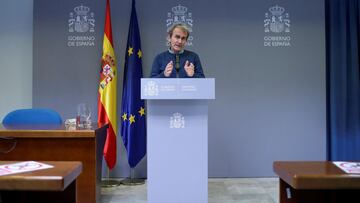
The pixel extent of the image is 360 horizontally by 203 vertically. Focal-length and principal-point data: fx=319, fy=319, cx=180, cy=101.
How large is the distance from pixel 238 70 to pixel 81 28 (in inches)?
77.1

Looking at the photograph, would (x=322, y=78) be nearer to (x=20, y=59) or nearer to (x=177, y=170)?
(x=177, y=170)

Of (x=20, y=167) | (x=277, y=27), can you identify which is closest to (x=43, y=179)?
(x=20, y=167)

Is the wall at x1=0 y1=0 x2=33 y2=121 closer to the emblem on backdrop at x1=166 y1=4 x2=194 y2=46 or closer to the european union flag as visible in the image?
the european union flag

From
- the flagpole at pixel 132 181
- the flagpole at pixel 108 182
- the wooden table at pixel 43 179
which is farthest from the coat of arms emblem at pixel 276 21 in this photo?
the wooden table at pixel 43 179

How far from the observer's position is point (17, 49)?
4004 mm

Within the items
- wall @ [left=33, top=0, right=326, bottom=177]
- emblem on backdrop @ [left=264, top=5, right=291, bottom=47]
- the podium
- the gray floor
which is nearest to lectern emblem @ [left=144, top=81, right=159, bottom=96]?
the podium

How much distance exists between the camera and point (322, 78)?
3879mm

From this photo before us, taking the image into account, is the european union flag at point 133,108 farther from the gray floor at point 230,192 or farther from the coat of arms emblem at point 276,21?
the coat of arms emblem at point 276,21

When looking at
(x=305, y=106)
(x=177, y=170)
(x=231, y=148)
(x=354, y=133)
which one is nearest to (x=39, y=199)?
(x=177, y=170)

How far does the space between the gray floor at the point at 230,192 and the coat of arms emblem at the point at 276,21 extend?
1811 millimetres

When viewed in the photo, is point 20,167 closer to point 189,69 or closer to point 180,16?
point 189,69

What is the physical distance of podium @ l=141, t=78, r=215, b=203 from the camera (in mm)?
2338

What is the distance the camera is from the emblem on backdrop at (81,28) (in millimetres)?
3838

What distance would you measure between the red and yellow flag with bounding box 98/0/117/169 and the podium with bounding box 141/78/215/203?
1.35m
